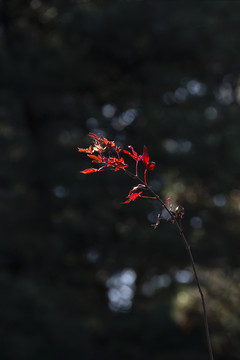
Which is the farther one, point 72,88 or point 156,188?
point 72,88

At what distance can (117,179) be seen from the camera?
19.5ft

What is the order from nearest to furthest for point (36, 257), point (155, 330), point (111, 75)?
point (155, 330) < point (36, 257) < point (111, 75)

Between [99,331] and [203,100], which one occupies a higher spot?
[203,100]

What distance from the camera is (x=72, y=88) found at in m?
6.36

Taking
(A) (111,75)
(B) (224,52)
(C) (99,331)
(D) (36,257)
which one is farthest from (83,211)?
(B) (224,52)

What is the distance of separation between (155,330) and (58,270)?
1.26 m

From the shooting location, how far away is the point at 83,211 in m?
5.99

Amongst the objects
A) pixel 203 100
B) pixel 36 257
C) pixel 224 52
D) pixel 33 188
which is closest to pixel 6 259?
pixel 36 257

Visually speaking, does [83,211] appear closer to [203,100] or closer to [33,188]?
[33,188]

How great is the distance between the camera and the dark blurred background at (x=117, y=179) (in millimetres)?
5605

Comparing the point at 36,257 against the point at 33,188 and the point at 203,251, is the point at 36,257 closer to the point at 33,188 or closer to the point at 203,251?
the point at 33,188

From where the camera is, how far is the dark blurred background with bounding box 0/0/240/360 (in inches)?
221

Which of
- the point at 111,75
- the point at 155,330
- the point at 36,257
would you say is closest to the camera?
the point at 155,330

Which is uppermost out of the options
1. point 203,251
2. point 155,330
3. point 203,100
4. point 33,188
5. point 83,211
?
point 203,100
